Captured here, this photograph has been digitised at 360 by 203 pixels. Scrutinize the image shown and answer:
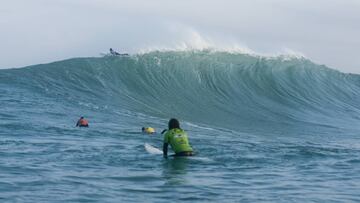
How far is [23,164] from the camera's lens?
1180 cm

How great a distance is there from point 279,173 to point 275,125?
12604 mm

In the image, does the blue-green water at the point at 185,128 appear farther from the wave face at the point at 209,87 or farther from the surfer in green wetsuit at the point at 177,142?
the surfer in green wetsuit at the point at 177,142

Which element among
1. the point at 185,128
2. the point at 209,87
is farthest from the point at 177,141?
the point at 209,87

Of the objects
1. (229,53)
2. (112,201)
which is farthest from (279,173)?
(229,53)

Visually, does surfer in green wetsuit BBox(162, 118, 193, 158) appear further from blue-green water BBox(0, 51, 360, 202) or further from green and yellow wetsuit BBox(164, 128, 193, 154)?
blue-green water BBox(0, 51, 360, 202)

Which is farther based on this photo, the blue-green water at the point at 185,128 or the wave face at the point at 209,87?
the wave face at the point at 209,87

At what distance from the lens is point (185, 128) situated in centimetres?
2142

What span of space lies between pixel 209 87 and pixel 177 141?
1758cm

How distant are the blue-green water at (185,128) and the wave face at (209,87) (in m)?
0.06

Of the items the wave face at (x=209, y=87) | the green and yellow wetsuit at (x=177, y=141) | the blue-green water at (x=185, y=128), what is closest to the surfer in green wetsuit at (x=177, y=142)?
the green and yellow wetsuit at (x=177, y=141)

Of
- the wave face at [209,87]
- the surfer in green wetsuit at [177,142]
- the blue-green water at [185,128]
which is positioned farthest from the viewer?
the wave face at [209,87]

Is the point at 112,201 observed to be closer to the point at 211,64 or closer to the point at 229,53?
the point at 211,64

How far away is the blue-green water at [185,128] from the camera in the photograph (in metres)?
10.2

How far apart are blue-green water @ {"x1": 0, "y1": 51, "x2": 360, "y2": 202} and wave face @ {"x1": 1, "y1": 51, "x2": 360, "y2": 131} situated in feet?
0.20
